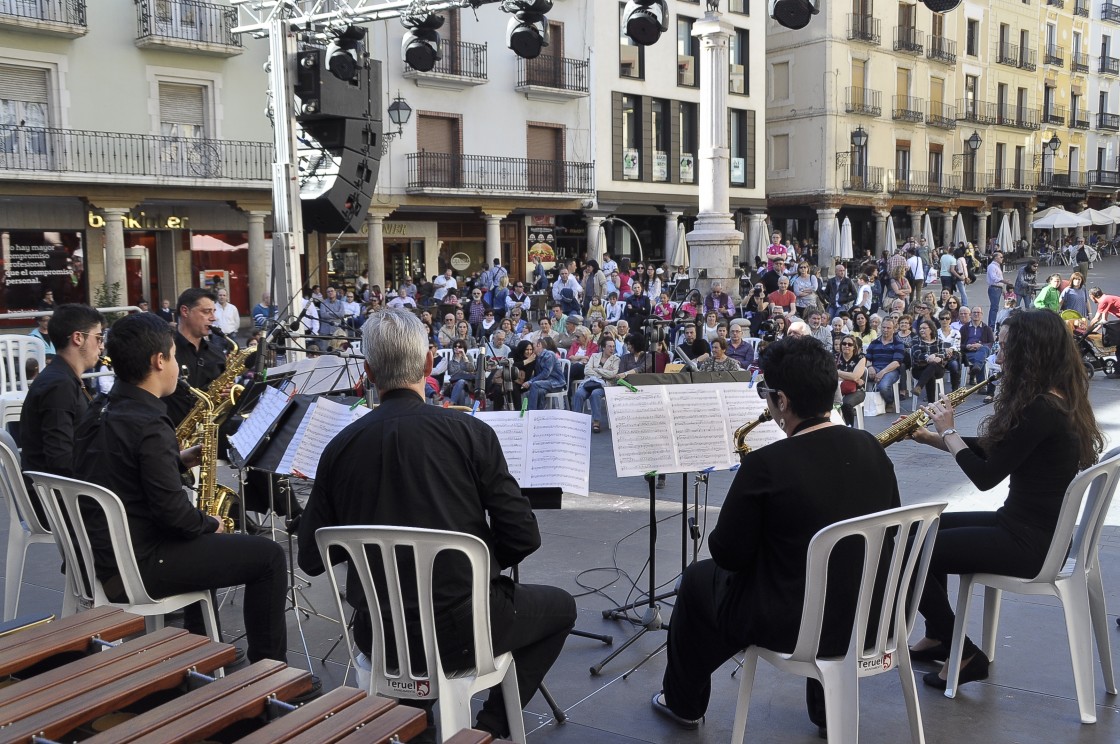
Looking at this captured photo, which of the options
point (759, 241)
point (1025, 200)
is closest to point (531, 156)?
point (759, 241)

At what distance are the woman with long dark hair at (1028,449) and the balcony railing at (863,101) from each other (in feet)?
105

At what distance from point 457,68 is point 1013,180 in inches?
1100

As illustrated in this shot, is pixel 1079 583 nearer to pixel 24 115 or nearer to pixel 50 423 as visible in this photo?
pixel 50 423

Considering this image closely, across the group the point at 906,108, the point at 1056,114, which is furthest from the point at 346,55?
the point at 1056,114

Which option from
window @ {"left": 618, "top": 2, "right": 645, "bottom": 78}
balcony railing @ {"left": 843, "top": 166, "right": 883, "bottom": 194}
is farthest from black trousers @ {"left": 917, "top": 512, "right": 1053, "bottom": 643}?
balcony railing @ {"left": 843, "top": 166, "right": 883, "bottom": 194}

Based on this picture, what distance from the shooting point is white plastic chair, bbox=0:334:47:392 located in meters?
8.46

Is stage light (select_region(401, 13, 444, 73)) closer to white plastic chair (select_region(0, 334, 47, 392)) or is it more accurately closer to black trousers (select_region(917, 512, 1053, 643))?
white plastic chair (select_region(0, 334, 47, 392))

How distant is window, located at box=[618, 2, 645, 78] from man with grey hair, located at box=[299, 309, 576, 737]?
85.8 ft

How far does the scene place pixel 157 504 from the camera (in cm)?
351

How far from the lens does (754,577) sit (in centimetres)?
314

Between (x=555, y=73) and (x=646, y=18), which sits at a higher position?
(x=555, y=73)

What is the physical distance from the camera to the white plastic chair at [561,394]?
10.7m

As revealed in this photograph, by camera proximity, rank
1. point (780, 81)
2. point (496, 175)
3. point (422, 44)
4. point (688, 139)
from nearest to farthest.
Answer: point (422, 44) < point (496, 175) < point (688, 139) < point (780, 81)

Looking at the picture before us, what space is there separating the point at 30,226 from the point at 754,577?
2015 centimetres
